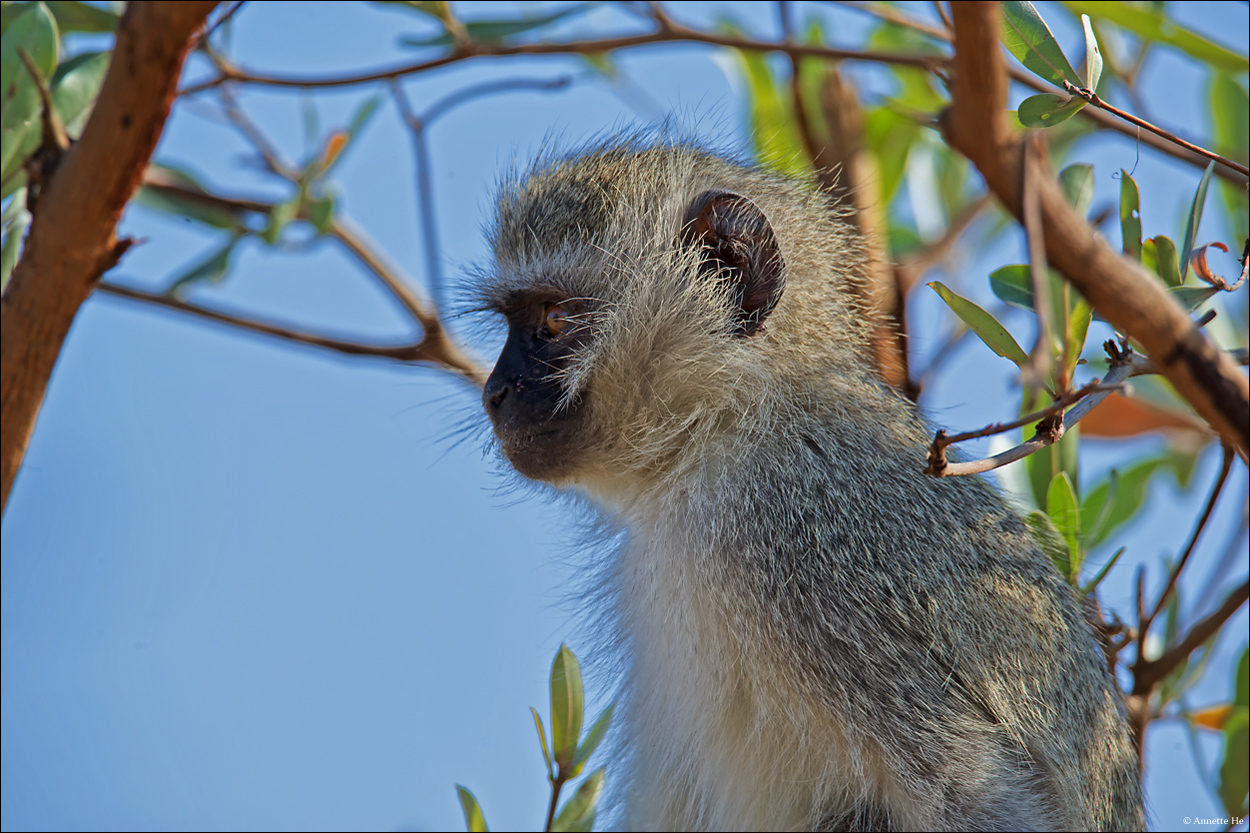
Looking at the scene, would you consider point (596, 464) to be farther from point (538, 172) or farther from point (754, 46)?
point (754, 46)

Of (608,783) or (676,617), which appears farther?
(608,783)

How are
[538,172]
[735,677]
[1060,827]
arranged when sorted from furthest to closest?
[538,172] → [735,677] → [1060,827]

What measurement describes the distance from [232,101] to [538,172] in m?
1.29

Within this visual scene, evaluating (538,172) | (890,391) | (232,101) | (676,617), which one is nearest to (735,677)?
(676,617)

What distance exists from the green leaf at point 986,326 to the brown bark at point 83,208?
1860 mm

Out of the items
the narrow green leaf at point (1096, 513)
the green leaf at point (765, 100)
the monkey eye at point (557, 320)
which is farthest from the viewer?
the green leaf at point (765, 100)

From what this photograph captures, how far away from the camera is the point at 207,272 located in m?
4.04

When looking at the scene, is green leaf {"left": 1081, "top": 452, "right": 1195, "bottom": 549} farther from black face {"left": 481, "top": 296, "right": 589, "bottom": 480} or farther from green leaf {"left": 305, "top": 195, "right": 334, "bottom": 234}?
green leaf {"left": 305, "top": 195, "right": 334, "bottom": 234}

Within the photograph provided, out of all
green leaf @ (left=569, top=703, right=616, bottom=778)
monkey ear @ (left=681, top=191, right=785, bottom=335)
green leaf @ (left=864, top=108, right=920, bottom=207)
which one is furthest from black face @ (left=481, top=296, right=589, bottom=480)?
green leaf @ (left=864, top=108, right=920, bottom=207)

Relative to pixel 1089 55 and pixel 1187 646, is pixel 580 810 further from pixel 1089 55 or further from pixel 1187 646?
pixel 1089 55

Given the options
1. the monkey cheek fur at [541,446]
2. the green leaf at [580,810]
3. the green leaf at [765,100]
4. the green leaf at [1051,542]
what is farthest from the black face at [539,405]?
the green leaf at [765,100]

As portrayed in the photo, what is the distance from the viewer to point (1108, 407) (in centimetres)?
454

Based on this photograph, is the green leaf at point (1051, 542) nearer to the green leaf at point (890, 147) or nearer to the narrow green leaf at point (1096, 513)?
the narrow green leaf at point (1096, 513)

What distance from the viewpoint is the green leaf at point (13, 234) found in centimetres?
311
